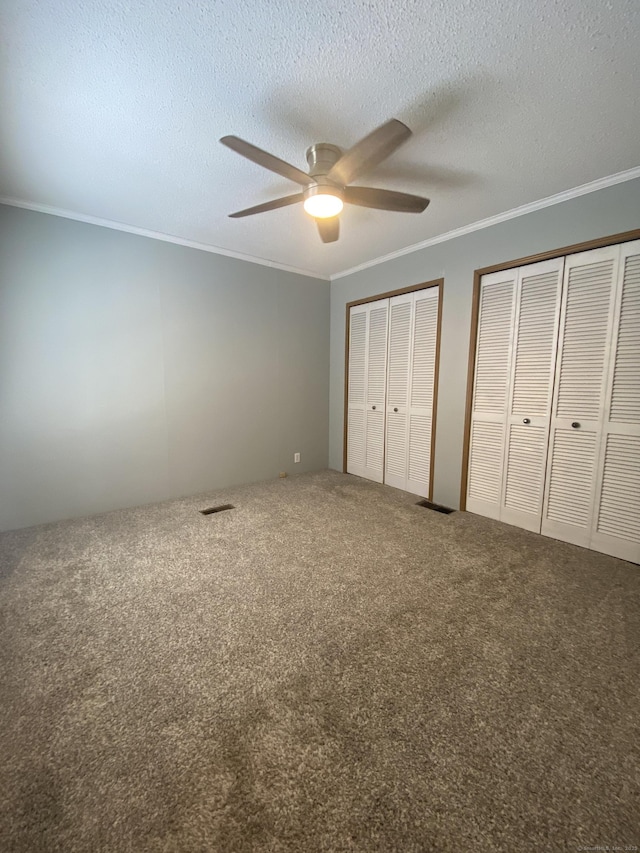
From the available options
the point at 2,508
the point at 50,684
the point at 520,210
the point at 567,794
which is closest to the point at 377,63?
the point at 520,210

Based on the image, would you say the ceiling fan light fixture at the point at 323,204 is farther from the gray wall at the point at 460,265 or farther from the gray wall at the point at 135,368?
the gray wall at the point at 135,368

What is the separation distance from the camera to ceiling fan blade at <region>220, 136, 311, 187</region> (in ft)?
4.83

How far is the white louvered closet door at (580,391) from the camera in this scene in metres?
2.33

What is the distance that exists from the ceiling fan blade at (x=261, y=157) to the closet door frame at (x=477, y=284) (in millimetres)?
1824

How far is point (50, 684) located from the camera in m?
1.37

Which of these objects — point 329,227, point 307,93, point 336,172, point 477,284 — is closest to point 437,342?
point 477,284

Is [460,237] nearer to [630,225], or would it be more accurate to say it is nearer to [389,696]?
[630,225]

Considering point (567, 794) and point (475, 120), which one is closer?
point (567, 794)

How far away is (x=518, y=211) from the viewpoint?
8.69 feet

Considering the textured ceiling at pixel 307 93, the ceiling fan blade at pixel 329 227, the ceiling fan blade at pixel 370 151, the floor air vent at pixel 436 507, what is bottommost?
the floor air vent at pixel 436 507

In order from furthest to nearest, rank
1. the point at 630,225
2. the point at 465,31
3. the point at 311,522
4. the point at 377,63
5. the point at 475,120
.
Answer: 1. the point at 311,522
2. the point at 630,225
3. the point at 475,120
4. the point at 377,63
5. the point at 465,31

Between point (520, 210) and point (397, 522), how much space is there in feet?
8.70

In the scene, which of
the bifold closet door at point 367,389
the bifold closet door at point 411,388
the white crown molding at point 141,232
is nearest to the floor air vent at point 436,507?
the bifold closet door at point 411,388

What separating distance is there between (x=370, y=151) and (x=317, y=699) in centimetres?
233
